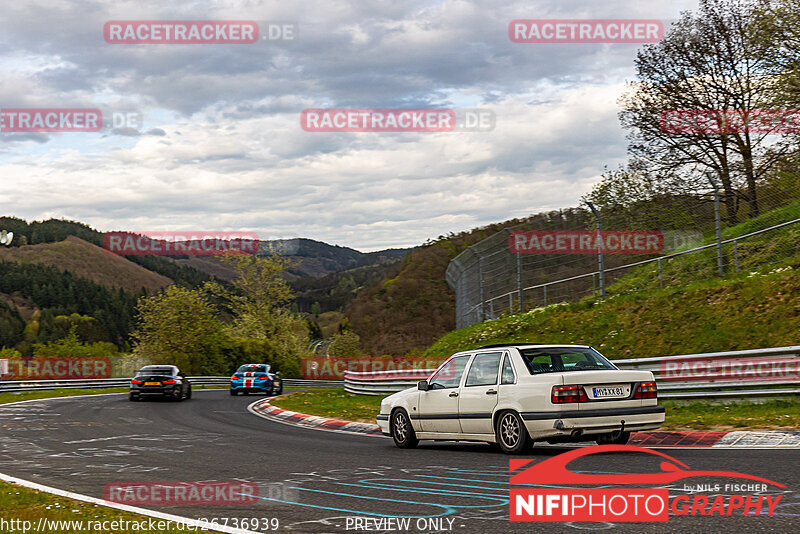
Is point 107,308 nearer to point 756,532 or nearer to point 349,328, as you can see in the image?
point 349,328

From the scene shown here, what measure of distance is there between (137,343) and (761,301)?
6338 centimetres

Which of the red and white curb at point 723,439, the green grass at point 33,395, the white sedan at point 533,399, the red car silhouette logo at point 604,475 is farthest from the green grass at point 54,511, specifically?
the green grass at point 33,395

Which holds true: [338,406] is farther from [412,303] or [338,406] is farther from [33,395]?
[412,303]

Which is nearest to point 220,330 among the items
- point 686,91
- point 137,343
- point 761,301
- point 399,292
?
point 137,343

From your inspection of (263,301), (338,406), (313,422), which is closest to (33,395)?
(338,406)

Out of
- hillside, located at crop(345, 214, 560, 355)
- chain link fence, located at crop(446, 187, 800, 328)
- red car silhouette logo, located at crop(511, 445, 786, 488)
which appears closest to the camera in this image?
red car silhouette logo, located at crop(511, 445, 786, 488)

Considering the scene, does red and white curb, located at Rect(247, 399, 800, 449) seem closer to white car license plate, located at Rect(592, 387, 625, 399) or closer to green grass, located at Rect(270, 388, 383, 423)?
white car license plate, located at Rect(592, 387, 625, 399)

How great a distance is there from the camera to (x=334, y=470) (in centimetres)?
942

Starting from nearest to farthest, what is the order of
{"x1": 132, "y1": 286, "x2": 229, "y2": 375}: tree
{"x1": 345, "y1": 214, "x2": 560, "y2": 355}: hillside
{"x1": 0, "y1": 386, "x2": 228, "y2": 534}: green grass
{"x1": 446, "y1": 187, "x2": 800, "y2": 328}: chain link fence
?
{"x1": 0, "y1": 386, "x2": 228, "y2": 534}: green grass < {"x1": 446, "y1": 187, "x2": 800, "y2": 328}: chain link fence < {"x1": 132, "y1": 286, "x2": 229, "y2": 375}: tree < {"x1": 345, "y1": 214, "x2": 560, "y2": 355}: hillside

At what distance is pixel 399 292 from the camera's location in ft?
312

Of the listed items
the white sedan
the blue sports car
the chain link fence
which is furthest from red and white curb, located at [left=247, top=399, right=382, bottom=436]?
the blue sports car

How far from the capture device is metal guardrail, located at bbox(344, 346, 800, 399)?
1315cm

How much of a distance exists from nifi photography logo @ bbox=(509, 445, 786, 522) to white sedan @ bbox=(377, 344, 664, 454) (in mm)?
1586

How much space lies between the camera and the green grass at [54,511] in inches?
240
